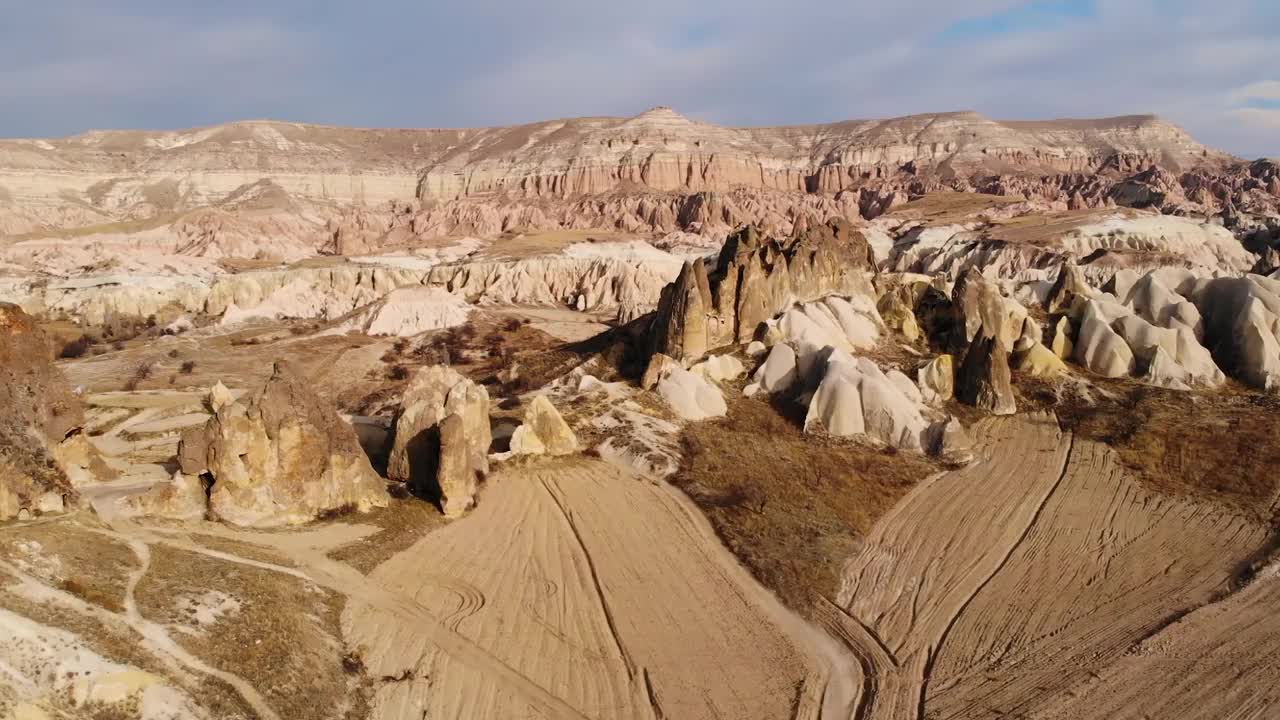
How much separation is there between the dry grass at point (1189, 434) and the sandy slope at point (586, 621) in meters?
13.0

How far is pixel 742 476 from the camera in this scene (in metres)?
20.8

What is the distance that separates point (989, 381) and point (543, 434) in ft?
50.5

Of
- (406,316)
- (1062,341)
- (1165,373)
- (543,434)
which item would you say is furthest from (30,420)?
(406,316)

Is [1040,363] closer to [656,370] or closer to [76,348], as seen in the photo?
[656,370]

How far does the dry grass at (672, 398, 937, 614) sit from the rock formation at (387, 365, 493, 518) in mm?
5726

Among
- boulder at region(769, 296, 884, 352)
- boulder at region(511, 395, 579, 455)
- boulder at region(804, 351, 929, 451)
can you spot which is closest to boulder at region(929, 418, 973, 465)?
boulder at region(804, 351, 929, 451)

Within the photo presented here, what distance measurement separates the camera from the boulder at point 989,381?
2581 centimetres

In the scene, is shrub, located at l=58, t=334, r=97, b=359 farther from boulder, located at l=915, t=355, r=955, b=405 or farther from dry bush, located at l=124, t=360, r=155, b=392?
boulder, located at l=915, t=355, r=955, b=405

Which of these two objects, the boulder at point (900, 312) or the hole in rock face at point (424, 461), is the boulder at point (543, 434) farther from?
the boulder at point (900, 312)

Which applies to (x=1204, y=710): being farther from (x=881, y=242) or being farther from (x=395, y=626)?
(x=881, y=242)

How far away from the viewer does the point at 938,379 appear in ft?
88.1

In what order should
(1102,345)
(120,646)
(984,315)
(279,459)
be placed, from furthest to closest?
(984,315) < (1102,345) < (279,459) < (120,646)

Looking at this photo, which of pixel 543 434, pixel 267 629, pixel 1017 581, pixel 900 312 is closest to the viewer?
pixel 267 629

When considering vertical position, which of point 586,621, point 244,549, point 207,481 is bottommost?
point 586,621
